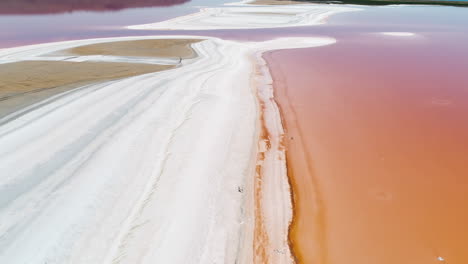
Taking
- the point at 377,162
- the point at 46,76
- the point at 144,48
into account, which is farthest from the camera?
the point at 144,48

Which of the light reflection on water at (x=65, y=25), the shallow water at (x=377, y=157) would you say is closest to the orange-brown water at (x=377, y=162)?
the shallow water at (x=377, y=157)

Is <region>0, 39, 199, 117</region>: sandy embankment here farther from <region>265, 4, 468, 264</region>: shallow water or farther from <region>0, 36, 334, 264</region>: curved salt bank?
<region>265, 4, 468, 264</region>: shallow water

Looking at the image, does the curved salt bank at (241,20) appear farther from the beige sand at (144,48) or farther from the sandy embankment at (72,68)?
the sandy embankment at (72,68)

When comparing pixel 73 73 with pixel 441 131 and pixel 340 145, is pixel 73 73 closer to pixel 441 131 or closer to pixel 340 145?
pixel 340 145

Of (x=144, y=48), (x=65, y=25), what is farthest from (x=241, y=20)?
(x=144, y=48)

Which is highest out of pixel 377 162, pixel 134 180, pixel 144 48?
pixel 144 48

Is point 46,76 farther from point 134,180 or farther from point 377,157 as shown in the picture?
point 377,157

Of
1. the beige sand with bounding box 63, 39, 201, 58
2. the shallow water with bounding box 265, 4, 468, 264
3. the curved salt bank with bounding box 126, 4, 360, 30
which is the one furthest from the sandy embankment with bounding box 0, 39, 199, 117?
the curved salt bank with bounding box 126, 4, 360, 30
